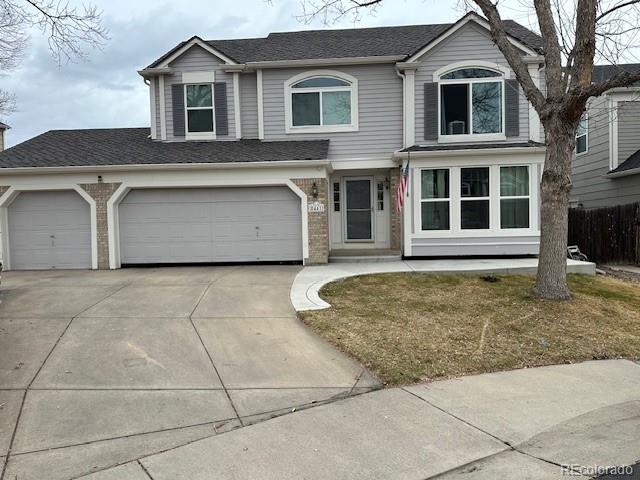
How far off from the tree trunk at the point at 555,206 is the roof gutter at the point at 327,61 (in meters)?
6.44

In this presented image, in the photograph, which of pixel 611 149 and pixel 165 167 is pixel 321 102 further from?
pixel 611 149

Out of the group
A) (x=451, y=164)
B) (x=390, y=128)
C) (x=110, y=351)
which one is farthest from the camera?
(x=390, y=128)

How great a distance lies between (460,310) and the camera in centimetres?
785

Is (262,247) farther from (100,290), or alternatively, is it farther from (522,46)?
(522,46)

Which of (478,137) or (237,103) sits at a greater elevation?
(237,103)

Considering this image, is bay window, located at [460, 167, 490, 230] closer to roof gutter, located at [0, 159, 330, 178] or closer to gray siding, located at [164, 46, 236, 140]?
roof gutter, located at [0, 159, 330, 178]

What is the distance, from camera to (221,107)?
1424cm

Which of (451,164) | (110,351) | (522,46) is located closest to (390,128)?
(451,164)


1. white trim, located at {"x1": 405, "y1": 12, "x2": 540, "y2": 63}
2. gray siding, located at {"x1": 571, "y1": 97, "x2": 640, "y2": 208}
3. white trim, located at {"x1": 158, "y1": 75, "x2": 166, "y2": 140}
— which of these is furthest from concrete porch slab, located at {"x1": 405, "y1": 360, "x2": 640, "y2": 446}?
gray siding, located at {"x1": 571, "y1": 97, "x2": 640, "y2": 208}

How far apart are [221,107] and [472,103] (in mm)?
7257

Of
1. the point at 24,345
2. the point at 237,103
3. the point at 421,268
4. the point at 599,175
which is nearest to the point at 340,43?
the point at 237,103

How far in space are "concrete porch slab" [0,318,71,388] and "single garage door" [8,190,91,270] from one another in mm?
5973

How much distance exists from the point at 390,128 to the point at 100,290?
29.1 ft

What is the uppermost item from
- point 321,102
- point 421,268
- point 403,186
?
point 321,102
